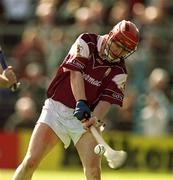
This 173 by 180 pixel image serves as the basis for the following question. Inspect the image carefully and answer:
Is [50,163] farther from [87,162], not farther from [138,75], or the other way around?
[87,162]

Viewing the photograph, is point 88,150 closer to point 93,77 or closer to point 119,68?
point 93,77

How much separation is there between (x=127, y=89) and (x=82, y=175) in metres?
2.04

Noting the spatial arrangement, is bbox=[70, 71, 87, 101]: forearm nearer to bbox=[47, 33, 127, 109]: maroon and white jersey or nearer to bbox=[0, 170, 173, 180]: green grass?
bbox=[47, 33, 127, 109]: maroon and white jersey

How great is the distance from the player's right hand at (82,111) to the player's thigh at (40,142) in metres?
0.53

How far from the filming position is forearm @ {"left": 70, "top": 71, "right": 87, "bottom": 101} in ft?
32.2

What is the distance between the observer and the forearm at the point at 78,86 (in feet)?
32.2

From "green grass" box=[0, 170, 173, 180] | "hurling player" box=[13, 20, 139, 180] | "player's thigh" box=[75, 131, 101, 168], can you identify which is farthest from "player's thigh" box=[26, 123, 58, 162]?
"green grass" box=[0, 170, 173, 180]

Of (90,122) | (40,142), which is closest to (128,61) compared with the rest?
(40,142)

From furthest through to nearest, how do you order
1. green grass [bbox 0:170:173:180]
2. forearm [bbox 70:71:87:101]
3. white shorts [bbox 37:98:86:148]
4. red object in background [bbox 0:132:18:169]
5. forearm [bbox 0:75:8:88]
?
red object in background [bbox 0:132:18:169]
green grass [bbox 0:170:173:180]
forearm [bbox 0:75:8:88]
white shorts [bbox 37:98:86:148]
forearm [bbox 70:71:87:101]

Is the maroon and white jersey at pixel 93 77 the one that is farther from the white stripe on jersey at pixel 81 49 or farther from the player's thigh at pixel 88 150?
the player's thigh at pixel 88 150

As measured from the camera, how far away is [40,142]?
10.0 m

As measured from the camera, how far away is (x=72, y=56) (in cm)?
1002

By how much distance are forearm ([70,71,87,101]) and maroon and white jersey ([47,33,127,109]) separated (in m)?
0.12

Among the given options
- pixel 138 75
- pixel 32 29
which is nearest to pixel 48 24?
pixel 32 29
